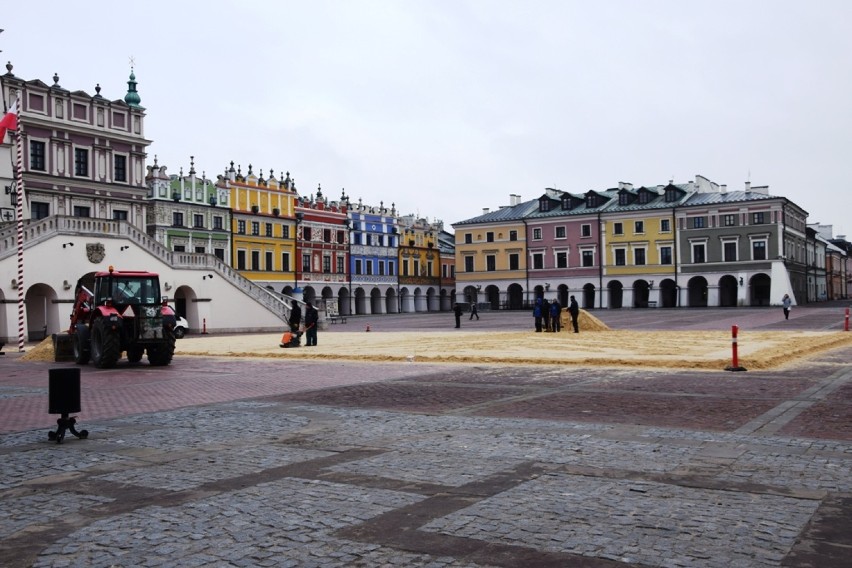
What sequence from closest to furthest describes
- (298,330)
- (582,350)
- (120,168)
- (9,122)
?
(582,350) → (9,122) → (298,330) → (120,168)

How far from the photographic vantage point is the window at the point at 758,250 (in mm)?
78750

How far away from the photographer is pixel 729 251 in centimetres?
8056

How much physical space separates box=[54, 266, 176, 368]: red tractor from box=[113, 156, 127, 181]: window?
30.0 meters

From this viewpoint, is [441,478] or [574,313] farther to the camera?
[574,313]

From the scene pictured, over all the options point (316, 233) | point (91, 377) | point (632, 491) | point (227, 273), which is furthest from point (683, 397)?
point (316, 233)

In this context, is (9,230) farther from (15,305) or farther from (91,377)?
(91,377)

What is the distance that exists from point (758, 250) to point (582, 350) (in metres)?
61.5

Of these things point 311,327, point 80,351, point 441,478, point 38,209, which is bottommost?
point 441,478

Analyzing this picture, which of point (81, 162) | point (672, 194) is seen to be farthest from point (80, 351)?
point (672, 194)

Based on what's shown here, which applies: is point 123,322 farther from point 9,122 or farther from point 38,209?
point 38,209

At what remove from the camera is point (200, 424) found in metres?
11.6

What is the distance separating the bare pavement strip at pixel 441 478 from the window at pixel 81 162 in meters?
38.8

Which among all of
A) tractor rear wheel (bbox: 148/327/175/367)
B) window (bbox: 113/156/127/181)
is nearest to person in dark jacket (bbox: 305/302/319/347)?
tractor rear wheel (bbox: 148/327/175/367)

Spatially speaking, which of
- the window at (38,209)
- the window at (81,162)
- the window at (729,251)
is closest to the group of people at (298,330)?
the window at (38,209)
